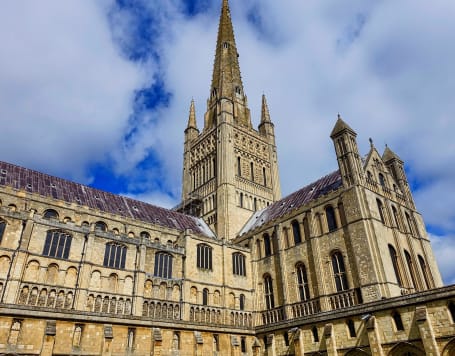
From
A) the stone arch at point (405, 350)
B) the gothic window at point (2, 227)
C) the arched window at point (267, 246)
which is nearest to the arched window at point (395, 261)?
the stone arch at point (405, 350)

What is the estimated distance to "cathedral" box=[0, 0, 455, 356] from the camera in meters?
23.2

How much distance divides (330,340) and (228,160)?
1226 inches

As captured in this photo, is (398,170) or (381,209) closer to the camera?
(381,209)

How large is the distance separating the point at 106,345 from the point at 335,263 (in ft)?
68.1

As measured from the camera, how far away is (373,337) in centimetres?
2303

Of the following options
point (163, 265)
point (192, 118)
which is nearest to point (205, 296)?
point (163, 265)

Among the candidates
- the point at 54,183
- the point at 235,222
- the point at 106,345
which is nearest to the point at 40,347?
the point at 106,345

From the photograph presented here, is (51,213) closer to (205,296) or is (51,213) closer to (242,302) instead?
(205,296)

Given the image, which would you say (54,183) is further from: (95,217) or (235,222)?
(235,222)

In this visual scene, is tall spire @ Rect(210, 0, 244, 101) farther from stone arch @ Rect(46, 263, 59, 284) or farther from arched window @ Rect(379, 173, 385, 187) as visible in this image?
stone arch @ Rect(46, 263, 59, 284)

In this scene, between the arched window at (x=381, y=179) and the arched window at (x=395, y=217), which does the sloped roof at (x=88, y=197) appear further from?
the arched window at (x=395, y=217)

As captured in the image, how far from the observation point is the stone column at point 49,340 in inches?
862

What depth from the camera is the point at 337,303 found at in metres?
31.0

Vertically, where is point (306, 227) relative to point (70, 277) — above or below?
above
